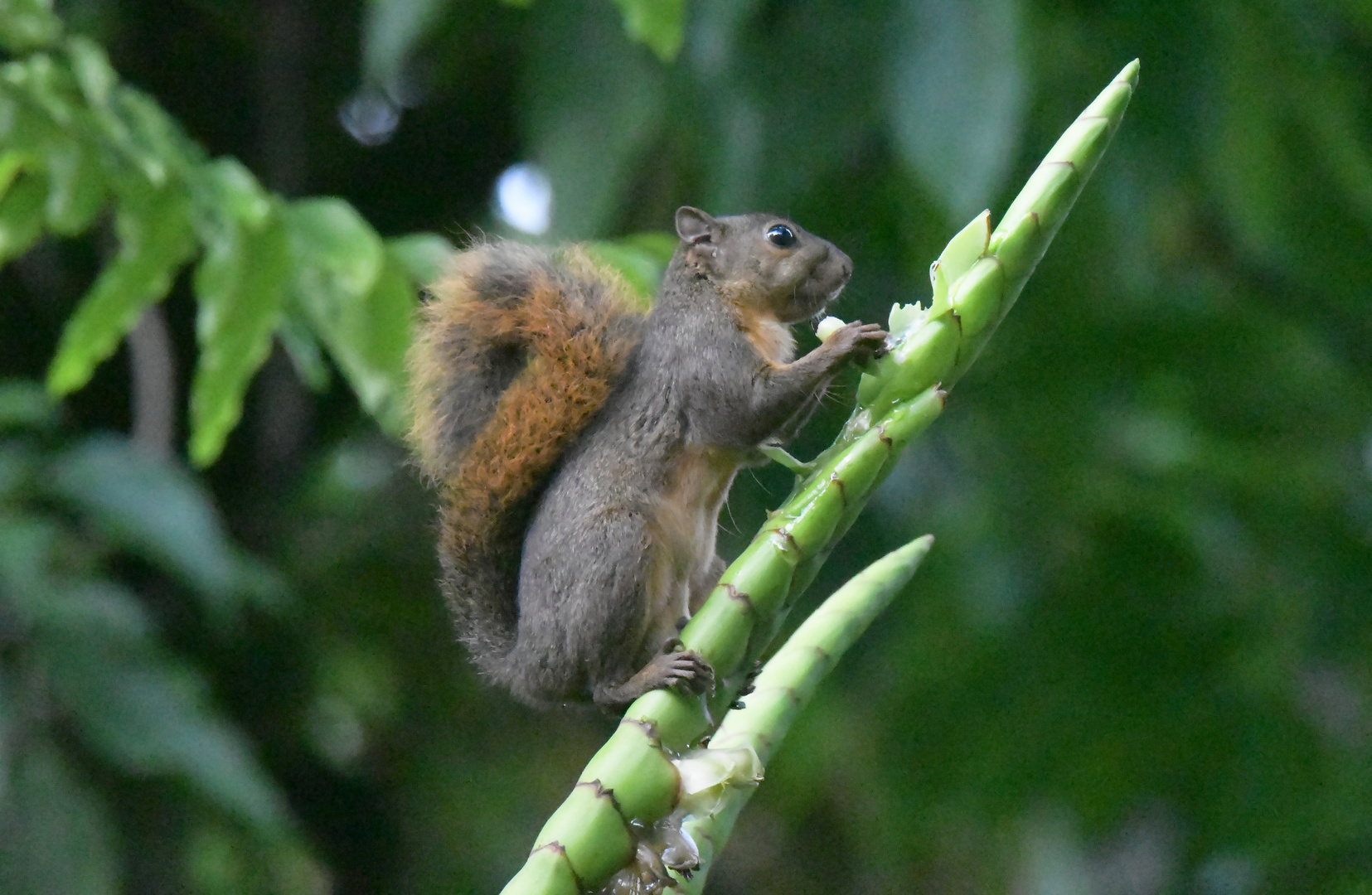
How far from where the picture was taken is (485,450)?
124cm

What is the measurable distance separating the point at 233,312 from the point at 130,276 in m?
0.12

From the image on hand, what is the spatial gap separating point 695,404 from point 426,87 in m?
2.02

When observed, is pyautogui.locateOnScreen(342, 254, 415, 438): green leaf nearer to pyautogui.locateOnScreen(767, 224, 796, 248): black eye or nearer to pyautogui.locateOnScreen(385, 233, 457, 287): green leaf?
pyautogui.locateOnScreen(385, 233, 457, 287): green leaf

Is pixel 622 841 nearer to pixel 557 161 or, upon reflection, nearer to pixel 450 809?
pixel 557 161

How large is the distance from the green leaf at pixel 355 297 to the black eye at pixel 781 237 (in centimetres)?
39

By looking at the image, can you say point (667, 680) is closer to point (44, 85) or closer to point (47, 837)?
point (44, 85)

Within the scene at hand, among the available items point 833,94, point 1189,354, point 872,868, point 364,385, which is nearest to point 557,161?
point 833,94

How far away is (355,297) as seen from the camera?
1.60 m

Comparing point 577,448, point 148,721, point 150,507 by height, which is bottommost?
point 148,721

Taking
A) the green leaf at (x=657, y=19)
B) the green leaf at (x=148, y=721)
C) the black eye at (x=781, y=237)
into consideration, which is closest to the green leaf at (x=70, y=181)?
the green leaf at (x=657, y=19)

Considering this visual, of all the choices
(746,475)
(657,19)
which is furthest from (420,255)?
(746,475)

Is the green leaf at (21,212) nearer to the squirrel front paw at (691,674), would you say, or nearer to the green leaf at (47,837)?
the green leaf at (47,837)

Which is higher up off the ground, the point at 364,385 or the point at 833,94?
the point at 833,94

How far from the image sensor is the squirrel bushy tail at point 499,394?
124 centimetres
